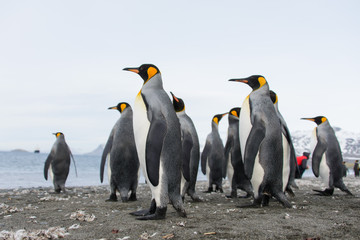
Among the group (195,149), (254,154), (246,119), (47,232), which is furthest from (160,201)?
(195,149)

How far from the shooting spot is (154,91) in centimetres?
517

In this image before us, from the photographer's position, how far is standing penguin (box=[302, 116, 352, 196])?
28.1 ft

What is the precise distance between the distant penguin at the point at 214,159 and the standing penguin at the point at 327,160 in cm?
243

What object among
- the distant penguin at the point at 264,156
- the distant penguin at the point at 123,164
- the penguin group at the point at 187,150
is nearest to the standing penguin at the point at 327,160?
the penguin group at the point at 187,150

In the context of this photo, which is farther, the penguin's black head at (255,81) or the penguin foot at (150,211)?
the penguin's black head at (255,81)

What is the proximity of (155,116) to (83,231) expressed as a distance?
1.66 meters

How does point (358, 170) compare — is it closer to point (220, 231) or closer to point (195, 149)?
point (195, 149)

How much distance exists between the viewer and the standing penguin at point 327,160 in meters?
8.57

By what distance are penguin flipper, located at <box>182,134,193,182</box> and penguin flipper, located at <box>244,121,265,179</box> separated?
1.04 m

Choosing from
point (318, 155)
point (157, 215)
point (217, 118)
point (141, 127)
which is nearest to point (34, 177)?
point (217, 118)

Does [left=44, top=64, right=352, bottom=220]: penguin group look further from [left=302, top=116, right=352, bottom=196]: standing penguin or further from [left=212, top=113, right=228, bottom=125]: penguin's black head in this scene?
[left=212, top=113, right=228, bottom=125]: penguin's black head

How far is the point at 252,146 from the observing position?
5.82 meters

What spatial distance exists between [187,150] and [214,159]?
3341 mm

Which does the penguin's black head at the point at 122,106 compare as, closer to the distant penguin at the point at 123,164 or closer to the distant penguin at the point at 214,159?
the distant penguin at the point at 123,164
